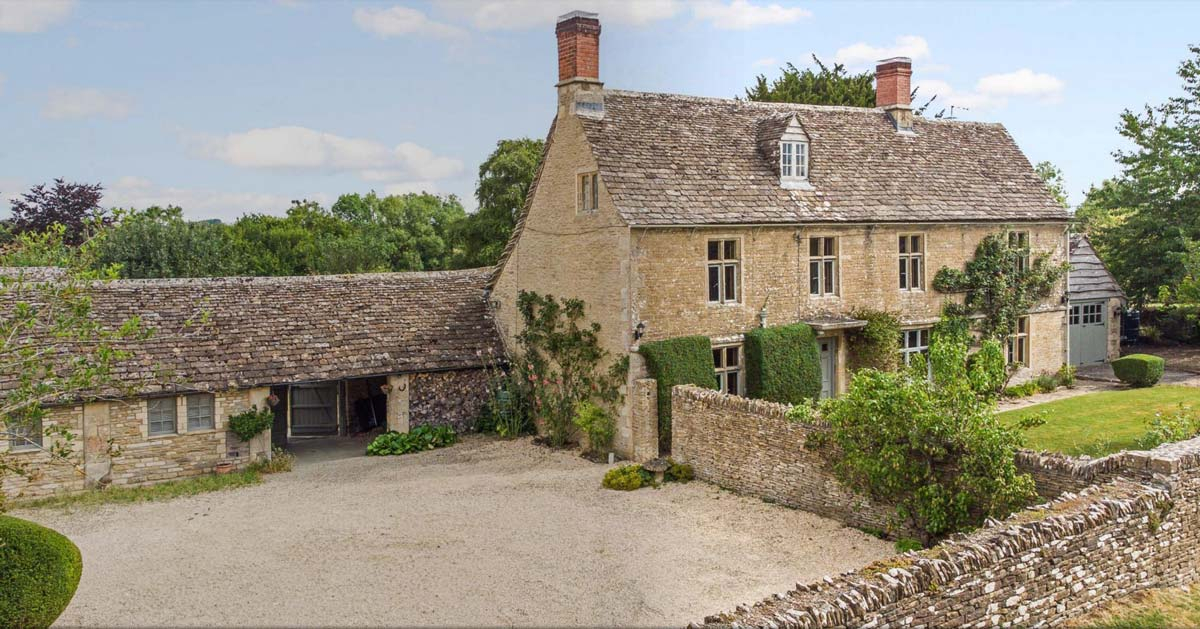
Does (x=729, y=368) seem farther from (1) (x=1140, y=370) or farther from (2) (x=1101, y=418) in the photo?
(1) (x=1140, y=370)

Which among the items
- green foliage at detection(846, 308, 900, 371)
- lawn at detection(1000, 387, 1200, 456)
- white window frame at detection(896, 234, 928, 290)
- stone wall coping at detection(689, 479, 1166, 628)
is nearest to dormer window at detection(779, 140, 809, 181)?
white window frame at detection(896, 234, 928, 290)

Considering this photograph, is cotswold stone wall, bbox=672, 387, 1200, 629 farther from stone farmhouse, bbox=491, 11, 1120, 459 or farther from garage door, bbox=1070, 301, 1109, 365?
garage door, bbox=1070, 301, 1109, 365

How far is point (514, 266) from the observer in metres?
25.5

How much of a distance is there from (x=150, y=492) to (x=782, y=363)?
556 inches

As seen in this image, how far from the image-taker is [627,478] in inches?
766

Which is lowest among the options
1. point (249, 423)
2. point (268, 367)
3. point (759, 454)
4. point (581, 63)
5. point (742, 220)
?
point (759, 454)

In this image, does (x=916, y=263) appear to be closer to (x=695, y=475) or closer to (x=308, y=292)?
(x=695, y=475)

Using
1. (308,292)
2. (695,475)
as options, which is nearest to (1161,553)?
(695,475)

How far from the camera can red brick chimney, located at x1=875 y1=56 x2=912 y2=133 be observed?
29.2 meters

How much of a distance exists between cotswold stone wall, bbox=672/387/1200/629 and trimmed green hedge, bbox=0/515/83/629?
8545mm

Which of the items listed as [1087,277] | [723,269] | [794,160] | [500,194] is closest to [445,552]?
[723,269]

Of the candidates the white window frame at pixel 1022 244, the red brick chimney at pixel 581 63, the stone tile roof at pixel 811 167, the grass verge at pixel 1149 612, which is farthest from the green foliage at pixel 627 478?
the white window frame at pixel 1022 244

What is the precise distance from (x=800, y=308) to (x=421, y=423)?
9814mm

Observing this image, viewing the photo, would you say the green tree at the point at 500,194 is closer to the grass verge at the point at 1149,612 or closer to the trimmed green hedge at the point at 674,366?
the trimmed green hedge at the point at 674,366
